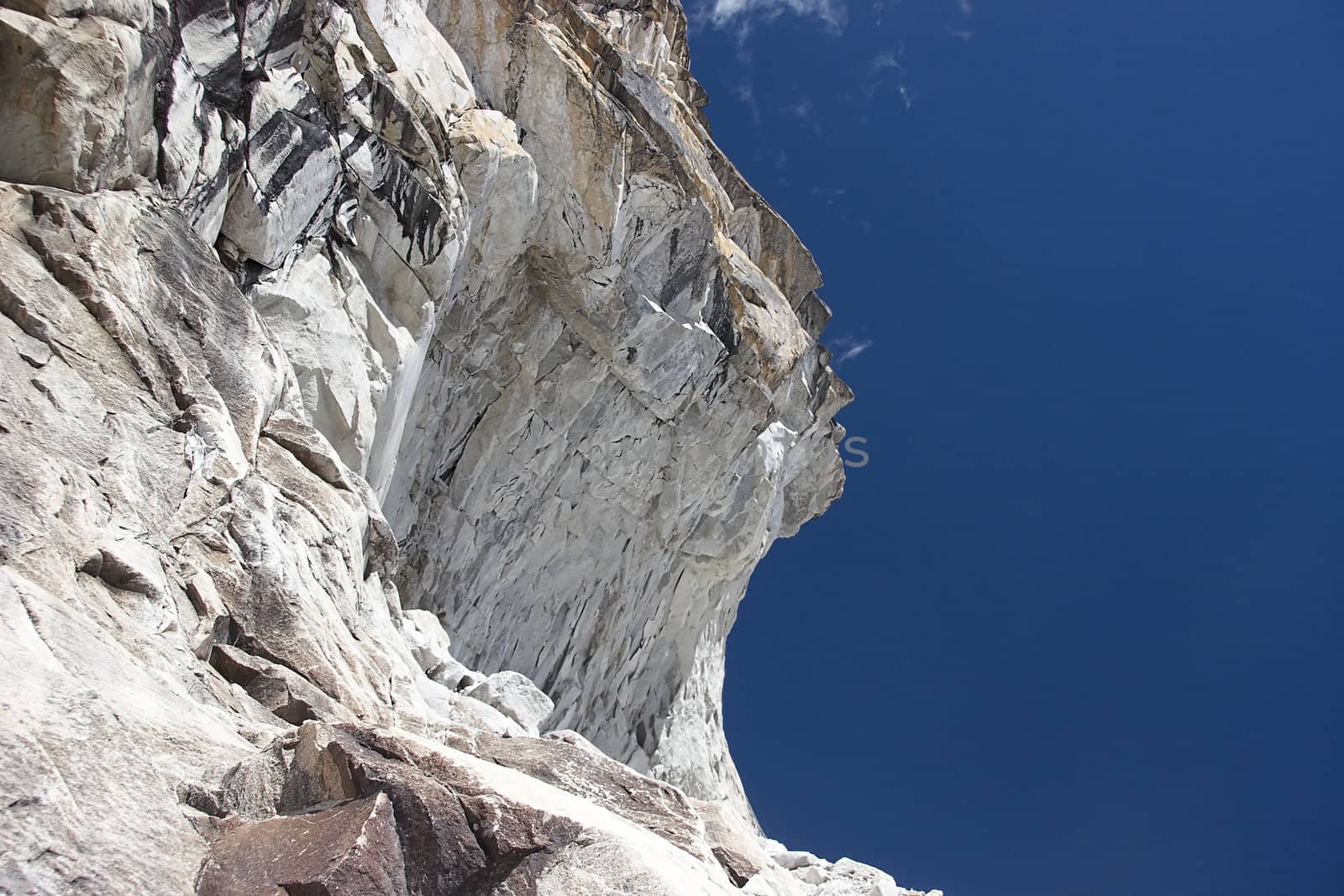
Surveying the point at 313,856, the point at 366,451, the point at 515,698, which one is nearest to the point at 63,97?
the point at 366,451

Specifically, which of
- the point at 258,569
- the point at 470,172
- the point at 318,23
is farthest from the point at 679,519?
the point at 258,569

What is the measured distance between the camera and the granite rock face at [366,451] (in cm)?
692

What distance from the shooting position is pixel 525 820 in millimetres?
7250

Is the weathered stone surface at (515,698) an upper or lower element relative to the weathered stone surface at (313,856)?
upper

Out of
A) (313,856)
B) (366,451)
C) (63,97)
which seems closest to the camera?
(313,856)

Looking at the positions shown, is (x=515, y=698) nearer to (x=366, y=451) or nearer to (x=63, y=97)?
(x=366, y=451)

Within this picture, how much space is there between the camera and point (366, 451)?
1664 cm

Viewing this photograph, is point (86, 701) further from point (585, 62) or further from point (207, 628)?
point (585, 62)

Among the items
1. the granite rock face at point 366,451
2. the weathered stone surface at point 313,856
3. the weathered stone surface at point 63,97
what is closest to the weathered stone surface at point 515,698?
the granite rock face at point 366,451

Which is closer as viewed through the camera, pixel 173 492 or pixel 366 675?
pixel 173 492

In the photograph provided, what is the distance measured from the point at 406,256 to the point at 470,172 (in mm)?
3257

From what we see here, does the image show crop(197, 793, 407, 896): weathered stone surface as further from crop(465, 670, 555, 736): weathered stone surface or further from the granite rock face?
crop(465, 670, 555, 736): weathered stone surface

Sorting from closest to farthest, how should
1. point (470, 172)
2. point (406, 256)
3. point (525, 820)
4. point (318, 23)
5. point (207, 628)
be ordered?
point (525, 820) < point (207, 628) < point (318, 23) < point (406, 256) < point (470, 172)

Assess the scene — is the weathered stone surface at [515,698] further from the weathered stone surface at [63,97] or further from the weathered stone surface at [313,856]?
the weathered stone surface at [63,97]
